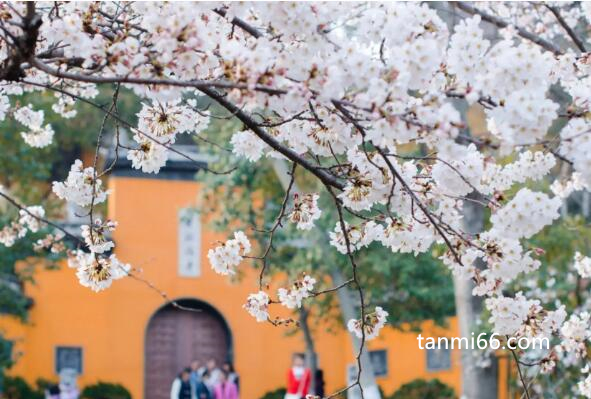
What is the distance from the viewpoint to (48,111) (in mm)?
14164

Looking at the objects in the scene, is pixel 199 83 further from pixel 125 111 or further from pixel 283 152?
pixel 125 111

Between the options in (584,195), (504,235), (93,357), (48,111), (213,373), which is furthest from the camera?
(584,195)

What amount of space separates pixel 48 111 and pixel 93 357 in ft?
24.7

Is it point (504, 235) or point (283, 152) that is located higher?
point (283, 152)

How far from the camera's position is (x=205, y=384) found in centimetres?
1717

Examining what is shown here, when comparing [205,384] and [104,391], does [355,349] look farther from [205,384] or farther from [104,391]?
[104,391]

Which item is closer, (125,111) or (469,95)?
(469,95)

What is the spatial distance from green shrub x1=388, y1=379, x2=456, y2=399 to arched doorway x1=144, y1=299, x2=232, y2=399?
3.23 m

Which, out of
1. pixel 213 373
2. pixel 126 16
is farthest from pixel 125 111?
pixel 126 16

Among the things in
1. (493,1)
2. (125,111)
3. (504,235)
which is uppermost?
(125,111)

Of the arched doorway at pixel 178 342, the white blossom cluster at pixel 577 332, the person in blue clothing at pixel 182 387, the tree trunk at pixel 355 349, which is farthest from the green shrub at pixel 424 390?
the white blossom cluster at pixel 577 332

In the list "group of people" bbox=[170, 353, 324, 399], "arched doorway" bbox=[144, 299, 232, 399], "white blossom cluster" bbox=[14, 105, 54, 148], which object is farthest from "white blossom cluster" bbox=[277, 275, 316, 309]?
"arched doorway" bbox=[144, 299, 232, 399]

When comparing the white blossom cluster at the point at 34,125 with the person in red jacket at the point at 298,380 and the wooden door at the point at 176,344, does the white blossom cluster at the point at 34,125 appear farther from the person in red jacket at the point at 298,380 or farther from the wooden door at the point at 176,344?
the wooden door at the point at 176,344

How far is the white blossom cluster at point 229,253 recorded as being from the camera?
193 inches
